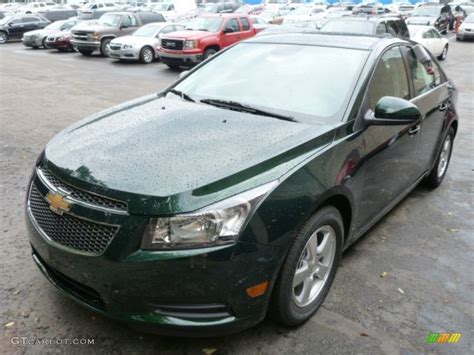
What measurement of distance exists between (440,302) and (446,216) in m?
1.65

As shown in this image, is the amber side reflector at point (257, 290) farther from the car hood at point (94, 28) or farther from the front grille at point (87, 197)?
the car hood at point (94, 28)

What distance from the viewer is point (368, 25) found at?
42.8 feet

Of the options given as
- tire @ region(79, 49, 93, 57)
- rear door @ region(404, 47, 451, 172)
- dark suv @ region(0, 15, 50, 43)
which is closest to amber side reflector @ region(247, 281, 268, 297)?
rear door @ region(404, 47, 451, 172)

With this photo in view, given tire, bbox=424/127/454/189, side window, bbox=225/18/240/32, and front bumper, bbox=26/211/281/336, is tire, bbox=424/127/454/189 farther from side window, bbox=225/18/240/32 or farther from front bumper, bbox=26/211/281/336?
side window, bbox=225/18/240/32

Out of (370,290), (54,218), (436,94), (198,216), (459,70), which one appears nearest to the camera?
(198,216)

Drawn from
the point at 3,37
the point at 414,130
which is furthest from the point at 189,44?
the point at 3,37

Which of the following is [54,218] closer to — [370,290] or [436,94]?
[370,290]

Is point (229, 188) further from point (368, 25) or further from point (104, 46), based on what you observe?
point (104, 46)

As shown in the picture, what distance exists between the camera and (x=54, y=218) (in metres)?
2.50

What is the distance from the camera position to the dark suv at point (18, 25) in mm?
25219

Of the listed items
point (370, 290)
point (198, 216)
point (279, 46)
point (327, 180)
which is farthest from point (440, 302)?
point (279, 46)

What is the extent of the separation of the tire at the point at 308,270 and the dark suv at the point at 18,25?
89.4 feet

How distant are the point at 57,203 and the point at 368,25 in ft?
40.9

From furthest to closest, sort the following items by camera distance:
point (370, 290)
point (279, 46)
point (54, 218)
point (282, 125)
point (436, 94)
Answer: point (436, 94) < point (279, 46) < point (370, 290) < point (282, 125) < point (54, 218)
